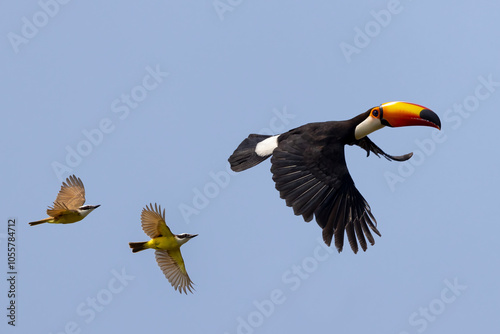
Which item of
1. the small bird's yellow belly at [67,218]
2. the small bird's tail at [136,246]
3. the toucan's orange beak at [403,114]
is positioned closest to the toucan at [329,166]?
the toucan's orange beak at [403,114]

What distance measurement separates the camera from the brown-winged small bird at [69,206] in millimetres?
14414

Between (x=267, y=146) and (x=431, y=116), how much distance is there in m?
2.64

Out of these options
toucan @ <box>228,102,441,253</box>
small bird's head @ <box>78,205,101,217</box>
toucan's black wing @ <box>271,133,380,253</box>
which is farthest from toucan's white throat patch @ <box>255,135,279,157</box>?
small bird's head @ <box>78,205,101,217</box>

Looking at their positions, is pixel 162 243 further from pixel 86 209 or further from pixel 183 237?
pixel 86 209

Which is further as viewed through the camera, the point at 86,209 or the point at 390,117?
the point at 390,117

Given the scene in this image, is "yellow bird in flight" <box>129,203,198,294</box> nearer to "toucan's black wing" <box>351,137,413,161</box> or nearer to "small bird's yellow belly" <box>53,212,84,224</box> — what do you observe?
"small bird's yellow belly" <box>53,212,84,224</box>

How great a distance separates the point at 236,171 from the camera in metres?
15.1

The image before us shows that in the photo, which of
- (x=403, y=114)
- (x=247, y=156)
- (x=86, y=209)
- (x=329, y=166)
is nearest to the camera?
(x=329, y=166)

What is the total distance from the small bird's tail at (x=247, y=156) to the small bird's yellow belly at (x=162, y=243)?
1.58 m

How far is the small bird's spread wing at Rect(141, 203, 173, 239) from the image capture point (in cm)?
1434

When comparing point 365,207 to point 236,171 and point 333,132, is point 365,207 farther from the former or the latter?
point 236,171

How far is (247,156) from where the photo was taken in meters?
15.3

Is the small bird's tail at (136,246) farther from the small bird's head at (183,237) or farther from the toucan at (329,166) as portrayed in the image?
the toucan at (329,166)

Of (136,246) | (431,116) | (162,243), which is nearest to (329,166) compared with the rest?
(431,116)
